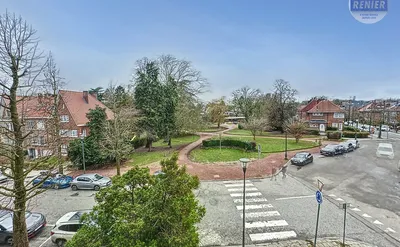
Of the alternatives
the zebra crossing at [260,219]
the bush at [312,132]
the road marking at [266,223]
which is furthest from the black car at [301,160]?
the bush at [312,132]

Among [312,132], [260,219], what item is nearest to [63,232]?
[260,219]

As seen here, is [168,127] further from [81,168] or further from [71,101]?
[71,101]

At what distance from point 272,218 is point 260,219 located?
2.34 feet

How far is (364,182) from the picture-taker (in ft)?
60.4

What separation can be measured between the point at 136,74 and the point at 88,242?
26545mm

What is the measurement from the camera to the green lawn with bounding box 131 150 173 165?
2617 cm

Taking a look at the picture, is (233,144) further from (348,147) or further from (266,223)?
(266,223)

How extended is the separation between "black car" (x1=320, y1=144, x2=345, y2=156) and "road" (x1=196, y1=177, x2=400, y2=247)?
12281 millimetres

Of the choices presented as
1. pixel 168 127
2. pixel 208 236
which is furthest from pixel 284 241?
pixel 168 127

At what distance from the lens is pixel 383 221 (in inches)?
485

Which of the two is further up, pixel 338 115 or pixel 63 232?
pixel 338 115

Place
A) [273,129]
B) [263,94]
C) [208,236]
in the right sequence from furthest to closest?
[263,94], [273,129], [208,236]

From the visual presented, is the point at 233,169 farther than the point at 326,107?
No

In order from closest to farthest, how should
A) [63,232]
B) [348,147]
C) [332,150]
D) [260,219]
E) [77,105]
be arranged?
[63,232] → [260,219] → [332,150] → [348,147] → [77,105]
